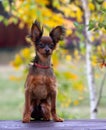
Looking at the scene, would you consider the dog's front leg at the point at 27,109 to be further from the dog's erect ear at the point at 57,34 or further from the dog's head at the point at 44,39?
the dog's erect ear at the point at 57,34

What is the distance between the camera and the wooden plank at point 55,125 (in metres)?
5.09

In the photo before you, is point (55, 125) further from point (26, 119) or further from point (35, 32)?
point (35, 32)

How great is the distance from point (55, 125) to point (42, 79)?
410 millimetres

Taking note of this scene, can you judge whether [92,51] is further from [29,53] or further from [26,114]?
[26,114]

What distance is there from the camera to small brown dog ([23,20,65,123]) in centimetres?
532

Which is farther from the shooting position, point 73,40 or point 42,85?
point 73,40

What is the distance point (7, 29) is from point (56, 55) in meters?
19.4

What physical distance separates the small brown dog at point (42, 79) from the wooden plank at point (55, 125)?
0.10 m

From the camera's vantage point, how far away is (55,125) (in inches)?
206

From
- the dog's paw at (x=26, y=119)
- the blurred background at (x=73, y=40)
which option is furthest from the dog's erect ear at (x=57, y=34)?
the dog's paw at (x=26, y=119)

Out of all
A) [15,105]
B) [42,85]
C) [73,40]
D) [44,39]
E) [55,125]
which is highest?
[73,40]

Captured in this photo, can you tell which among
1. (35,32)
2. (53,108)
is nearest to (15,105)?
(53,108)

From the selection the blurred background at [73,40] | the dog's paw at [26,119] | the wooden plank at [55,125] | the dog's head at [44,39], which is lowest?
the wooden plank at [55,125]

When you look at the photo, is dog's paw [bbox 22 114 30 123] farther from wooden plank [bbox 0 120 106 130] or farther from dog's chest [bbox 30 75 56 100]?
dog's chest [bbox 30 75 56 100]
